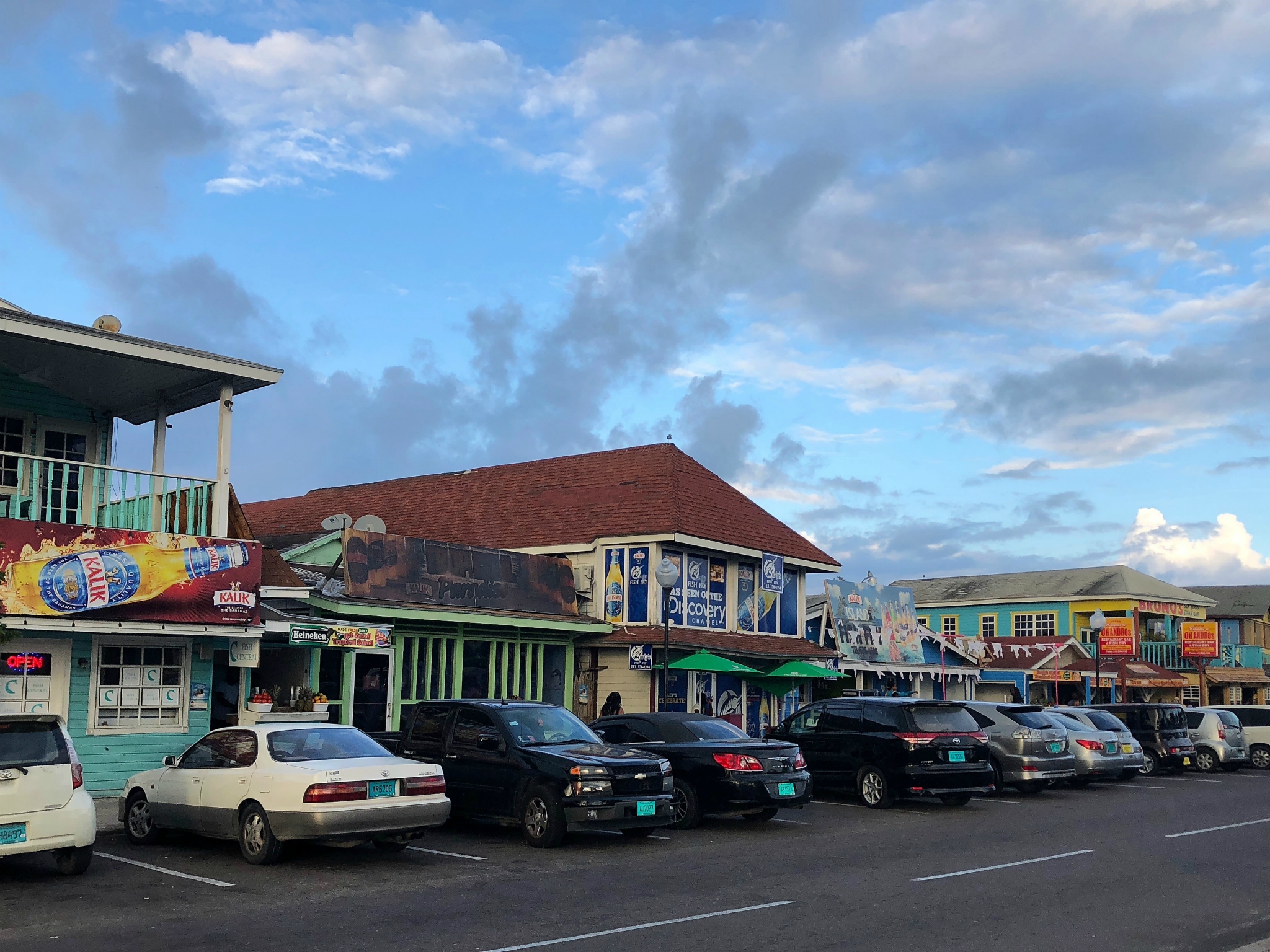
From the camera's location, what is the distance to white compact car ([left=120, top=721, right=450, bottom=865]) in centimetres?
1166

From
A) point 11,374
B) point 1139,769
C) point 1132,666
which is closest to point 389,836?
point 11,374

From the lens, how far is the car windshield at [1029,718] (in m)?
21.5

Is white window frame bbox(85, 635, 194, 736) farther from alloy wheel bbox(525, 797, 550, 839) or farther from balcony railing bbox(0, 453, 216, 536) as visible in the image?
alloy wheel bbox(525, 797, 550, 839)

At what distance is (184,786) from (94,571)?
442cm

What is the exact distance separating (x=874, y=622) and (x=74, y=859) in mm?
26524

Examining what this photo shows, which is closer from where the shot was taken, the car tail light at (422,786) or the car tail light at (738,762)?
the car tail light at (422,786)

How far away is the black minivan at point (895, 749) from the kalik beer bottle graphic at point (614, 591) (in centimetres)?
783

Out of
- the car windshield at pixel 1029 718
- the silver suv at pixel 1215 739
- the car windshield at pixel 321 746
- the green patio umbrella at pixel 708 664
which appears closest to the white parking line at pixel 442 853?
the car windshield at pixel 321 746

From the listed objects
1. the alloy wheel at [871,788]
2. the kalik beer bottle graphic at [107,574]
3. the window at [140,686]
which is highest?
the kalik beer bottle graphic at [107,574]

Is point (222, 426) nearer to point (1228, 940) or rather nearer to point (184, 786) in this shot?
point (184, 786)

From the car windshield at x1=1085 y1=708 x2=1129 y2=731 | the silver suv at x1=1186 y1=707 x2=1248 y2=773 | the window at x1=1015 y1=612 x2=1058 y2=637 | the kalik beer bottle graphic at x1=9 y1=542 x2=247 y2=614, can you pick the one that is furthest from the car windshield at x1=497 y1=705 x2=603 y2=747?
the window at x1=1015 y1=612 x2=1058 y2=637

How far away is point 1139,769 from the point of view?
80.1ft

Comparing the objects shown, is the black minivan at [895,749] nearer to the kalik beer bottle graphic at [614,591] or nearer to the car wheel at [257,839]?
the kalik beer bottle graphic at [614,591]

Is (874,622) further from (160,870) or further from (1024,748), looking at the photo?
(160,870)
